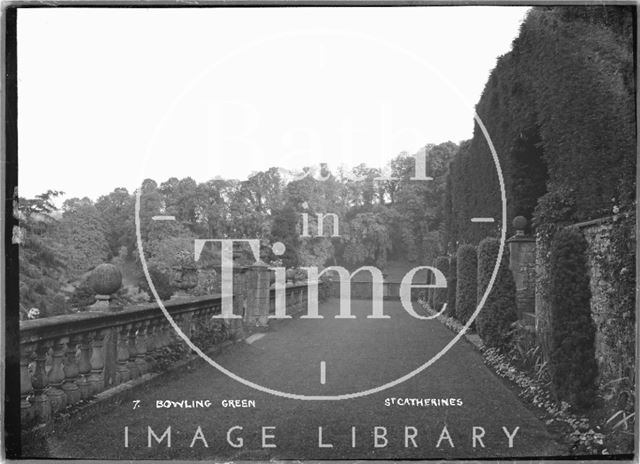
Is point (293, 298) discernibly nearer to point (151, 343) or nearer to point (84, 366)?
point (151, 343)

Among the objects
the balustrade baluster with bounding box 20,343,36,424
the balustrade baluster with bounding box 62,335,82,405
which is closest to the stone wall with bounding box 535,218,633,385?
the balustrade baluster with bounding box 62,335,82,405

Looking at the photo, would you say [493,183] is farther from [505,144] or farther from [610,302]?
[610,302]

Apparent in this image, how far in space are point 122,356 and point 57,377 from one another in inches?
32.8

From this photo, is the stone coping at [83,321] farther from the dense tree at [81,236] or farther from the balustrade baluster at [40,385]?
the dense tree at [81,236]

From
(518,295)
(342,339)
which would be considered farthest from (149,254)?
(518,295)

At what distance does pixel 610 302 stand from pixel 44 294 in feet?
14.7

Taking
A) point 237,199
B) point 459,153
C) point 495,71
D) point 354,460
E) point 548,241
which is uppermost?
point 495,71

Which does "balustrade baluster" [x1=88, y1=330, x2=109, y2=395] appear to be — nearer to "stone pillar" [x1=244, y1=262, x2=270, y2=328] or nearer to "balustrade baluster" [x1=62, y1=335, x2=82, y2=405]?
"balustrade baluster" [x1=62, y1=335, x2=82, y2=405]

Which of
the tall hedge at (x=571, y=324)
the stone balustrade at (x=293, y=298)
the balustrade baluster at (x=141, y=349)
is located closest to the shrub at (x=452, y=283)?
the stone balustrade at (x=293, y=298)

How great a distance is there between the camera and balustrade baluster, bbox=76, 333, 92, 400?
14.3 ft

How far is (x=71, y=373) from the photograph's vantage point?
4.25 metres

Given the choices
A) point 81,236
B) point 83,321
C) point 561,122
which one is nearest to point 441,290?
point 561,122

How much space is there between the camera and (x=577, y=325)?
4.46 metres

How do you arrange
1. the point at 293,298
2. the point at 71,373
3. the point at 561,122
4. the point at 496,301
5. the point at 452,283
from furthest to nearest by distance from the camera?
the point at 293,298 → the point at 452,283 → the point at 496,301 → the point at 561,122 → the point at 71,373
